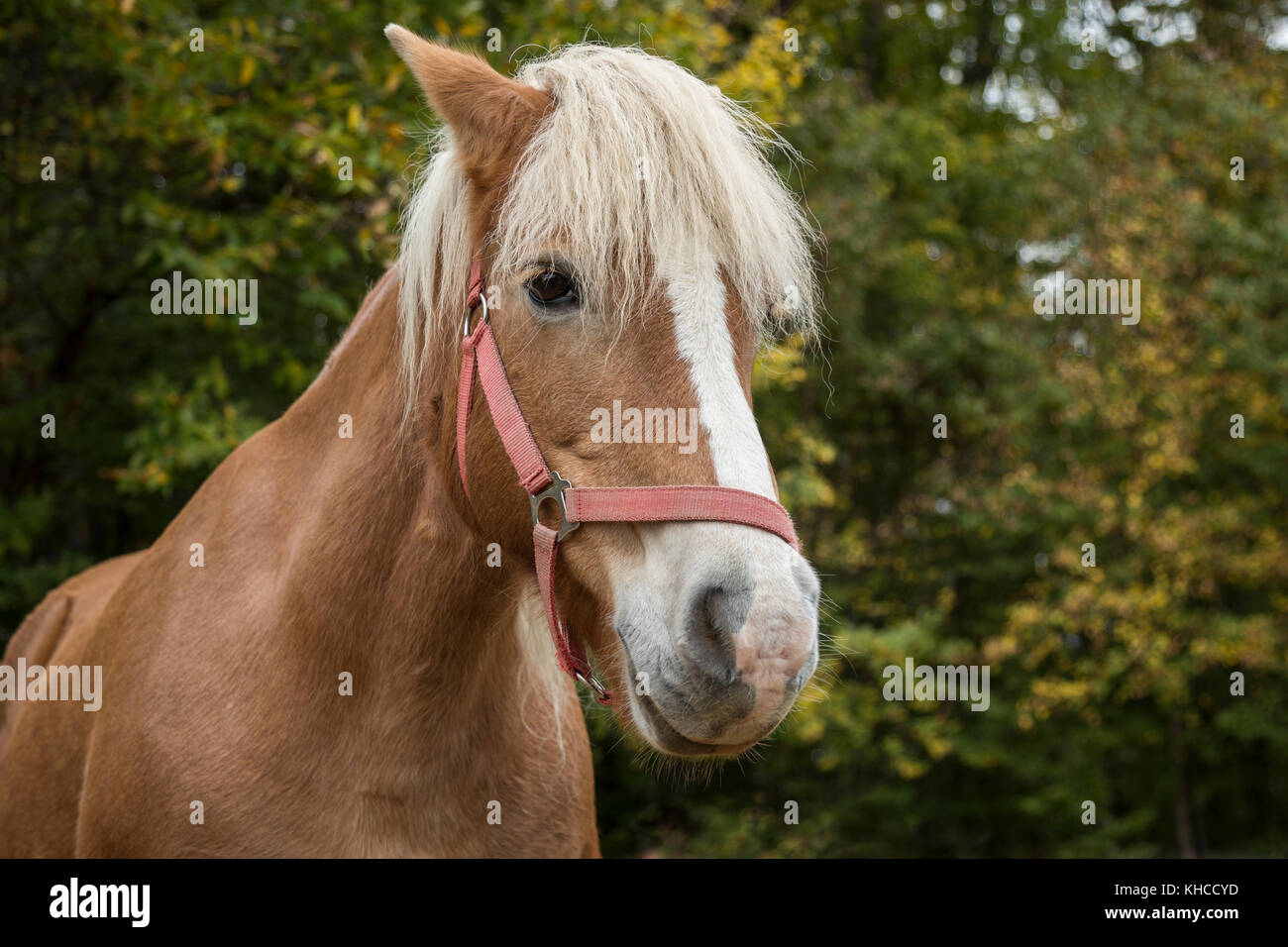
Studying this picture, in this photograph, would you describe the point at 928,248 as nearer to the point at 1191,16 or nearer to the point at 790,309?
the point at 1191,16

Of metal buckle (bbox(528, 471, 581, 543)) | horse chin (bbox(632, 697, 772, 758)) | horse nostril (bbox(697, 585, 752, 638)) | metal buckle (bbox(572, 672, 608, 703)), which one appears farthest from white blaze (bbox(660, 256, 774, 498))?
metal buckle (bbox(572, 672, 608, 703))

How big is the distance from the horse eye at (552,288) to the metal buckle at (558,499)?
1.06 feet

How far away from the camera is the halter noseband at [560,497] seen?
1.77m

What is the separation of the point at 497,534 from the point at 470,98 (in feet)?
2.89

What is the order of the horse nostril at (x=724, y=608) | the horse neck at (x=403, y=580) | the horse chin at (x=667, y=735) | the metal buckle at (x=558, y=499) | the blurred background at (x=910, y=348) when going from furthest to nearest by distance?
1. the blurred background at (x=910, y=348)
2. the horse neck at (x=403, y=580)
3. the metal buckle at (x=558, y=499)
4. the horse chin at (x=667, y=735)
5. the horse nostril at (x=724, y=608)

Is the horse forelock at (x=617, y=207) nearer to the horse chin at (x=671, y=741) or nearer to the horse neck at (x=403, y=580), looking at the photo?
the horse neck at (x=403, y=580)

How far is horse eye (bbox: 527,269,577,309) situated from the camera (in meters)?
1.99

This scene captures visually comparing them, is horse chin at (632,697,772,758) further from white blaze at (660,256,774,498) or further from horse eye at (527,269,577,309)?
horse eye at (527,269,577,309)

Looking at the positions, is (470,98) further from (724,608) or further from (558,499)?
(724,608)

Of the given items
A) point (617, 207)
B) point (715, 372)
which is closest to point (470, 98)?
point (617, 207)

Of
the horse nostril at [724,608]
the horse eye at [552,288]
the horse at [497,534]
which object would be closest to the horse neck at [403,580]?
the horse at [497,534]

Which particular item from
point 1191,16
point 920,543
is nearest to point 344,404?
point 920,543

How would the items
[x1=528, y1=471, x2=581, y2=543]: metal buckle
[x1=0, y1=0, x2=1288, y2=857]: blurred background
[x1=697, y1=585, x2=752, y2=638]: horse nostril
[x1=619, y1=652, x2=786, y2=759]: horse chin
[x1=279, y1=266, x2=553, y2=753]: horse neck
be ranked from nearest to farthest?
[x1=697, y1=585, x2=752, y2=638]: horse nostril
[x1=619, y1=652, x2=786, y2=759]: horse chin
[x1=528, y1=471, x2=581, y2=543]: metal buckle
[x1=279, y1=266, x2=553, y2=753]: horse neck
[x1=0, y1=0, x2=1288, y2=857]: blurred background

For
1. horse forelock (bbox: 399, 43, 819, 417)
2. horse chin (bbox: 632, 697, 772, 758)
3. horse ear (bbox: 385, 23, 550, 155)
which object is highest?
horse ear (bbox: 385, 23, 550, 155)
